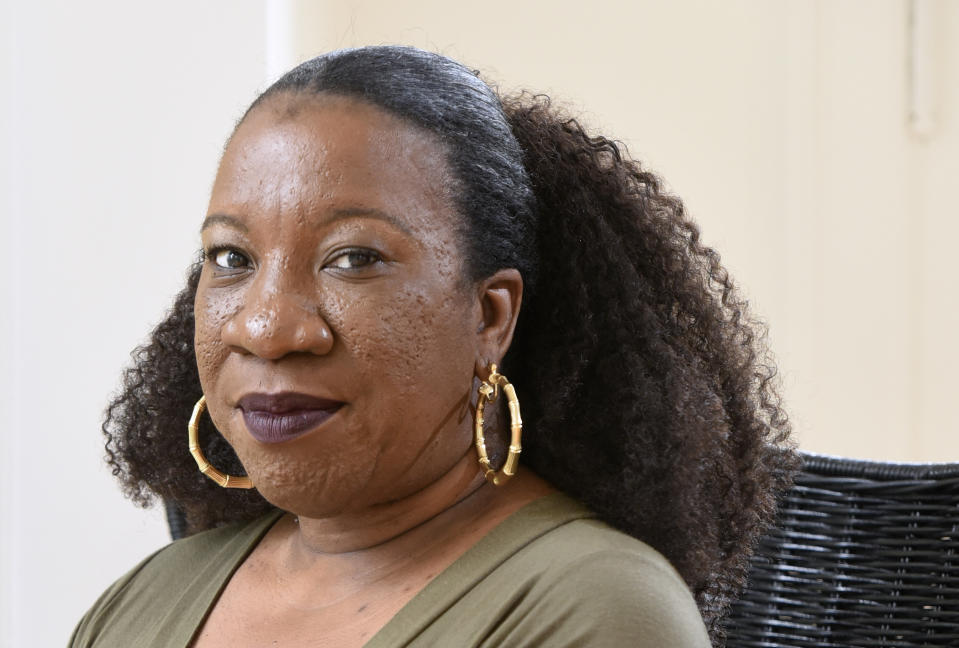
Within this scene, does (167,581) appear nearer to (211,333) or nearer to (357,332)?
(211,333)

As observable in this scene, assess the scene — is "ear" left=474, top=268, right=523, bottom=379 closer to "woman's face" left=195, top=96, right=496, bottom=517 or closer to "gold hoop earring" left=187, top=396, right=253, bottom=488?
"woman's face" left=195, top=96, right=496, bottom=517

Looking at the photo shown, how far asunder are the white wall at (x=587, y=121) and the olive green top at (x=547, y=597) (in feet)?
3.67

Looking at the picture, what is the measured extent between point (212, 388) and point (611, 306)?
1.34 ft

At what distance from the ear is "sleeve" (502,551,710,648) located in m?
0.24

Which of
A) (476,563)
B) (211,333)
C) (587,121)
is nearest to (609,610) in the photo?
(476,563)

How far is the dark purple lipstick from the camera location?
1.28 metres

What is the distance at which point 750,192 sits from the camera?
3328mm

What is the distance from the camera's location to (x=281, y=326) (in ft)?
4.12

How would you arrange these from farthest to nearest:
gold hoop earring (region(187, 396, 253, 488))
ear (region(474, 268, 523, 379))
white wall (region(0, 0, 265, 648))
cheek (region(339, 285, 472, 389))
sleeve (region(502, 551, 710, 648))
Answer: white wall (region(0, 0, 265, 648))
gold hoop earring (region(187, 396, 253, 488))
ear (region(474, 268, 523, 379))
cheek (region(339, 285, 472, 389))
sleeve (region(502, 551, 710, 648))

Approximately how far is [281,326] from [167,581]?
0.51 metres

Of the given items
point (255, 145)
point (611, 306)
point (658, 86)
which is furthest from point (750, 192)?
point (255, 145)

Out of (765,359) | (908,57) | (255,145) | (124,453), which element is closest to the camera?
(255,145)

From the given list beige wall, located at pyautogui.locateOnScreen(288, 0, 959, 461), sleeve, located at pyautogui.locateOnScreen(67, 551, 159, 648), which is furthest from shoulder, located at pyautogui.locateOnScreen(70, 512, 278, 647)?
beige wall, located at pyautogui.locateOnScreen(288, 0, 959, 461)

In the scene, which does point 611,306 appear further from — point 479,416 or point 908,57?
point 908,57
